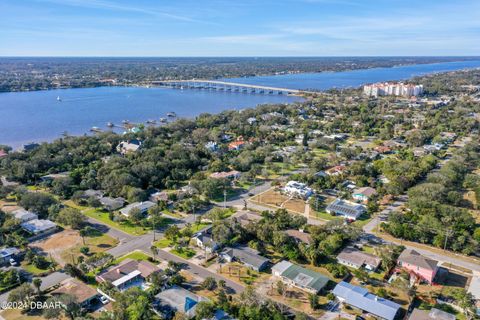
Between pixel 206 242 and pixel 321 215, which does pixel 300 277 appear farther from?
pixel 321 215

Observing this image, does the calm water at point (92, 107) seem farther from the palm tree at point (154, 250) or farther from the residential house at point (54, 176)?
the palm tree at point (154, 250)

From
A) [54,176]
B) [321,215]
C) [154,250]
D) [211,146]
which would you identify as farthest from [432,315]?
[54,176]

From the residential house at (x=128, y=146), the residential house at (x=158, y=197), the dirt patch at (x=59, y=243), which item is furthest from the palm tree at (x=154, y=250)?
the residential house at (x=128, y=146)

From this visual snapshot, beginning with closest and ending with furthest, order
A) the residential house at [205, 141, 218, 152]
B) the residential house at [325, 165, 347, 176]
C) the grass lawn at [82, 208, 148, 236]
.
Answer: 1. the grass lawn at [82, 208, 148, 236]
2. the residential house at [325, 165, 347, 176]
3. the residential house at [205, 141, 218, 152]

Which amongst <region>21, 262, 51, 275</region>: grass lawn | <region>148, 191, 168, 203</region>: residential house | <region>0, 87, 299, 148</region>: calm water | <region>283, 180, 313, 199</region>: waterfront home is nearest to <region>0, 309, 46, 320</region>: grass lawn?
<region>21, 262, 51, 275</region>: grass lawn

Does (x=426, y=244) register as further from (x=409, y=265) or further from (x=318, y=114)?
(x=318, y=114)

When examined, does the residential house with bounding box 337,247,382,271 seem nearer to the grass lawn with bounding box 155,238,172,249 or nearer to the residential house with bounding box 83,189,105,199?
the grass lawn with bounding box 155,238,172,249

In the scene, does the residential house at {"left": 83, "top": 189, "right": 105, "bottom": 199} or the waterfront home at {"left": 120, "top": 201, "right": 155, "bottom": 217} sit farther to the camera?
the residential house at {"left": 83, "top": 189, "right": 105, "bottom": 199}
